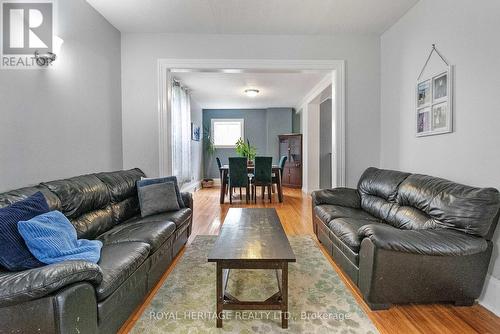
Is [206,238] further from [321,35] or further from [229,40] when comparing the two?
[321,35]

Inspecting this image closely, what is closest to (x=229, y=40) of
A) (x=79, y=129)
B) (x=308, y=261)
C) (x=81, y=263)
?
(x=79, y=129)

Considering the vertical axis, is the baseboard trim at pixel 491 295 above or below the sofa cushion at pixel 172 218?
below

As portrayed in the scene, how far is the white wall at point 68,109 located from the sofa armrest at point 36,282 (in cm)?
108

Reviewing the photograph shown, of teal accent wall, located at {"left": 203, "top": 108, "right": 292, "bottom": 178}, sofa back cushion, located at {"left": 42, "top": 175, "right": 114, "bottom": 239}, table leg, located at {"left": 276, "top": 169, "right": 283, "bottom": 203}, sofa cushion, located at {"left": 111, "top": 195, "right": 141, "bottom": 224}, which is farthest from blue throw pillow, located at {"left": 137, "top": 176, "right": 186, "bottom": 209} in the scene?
teal accent wall, located at {"left": 203, "top": 108, "right": 292, "bottom": 178}

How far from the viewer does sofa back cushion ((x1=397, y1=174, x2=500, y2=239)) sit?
68.3 inches

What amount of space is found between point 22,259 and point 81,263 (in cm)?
40

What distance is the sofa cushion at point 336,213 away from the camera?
2695 mm

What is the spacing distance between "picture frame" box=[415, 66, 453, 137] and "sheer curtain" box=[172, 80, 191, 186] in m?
4.20

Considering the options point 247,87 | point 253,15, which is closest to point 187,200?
point 253,15

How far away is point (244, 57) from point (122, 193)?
2342 millimetres

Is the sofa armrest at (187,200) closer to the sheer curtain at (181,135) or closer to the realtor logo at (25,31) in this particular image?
the realtor logo at (25,31)

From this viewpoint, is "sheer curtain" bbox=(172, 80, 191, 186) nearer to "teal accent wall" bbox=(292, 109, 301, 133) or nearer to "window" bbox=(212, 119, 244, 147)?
"window" bbox=(212, 119, 244, 147)

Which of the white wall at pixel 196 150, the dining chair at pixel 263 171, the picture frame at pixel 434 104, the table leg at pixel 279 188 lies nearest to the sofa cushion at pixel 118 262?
the picture frame at pixel 434 104

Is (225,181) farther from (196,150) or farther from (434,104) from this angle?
(434,104)
